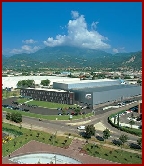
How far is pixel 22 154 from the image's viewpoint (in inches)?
596

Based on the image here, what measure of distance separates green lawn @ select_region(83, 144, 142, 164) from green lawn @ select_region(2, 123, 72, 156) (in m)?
1.81

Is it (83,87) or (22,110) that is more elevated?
(83,87)

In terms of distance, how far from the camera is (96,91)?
99.6 feet

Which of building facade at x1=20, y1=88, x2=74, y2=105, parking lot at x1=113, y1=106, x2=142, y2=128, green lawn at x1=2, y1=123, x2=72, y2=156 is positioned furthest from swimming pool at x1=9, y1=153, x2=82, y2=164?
building facade at x1=20, y1=88, x2=74, y2=105

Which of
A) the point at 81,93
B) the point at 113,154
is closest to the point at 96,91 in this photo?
the point at 81,93

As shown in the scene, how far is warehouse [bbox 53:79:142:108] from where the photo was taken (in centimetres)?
2959

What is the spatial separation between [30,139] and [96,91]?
14199 millimetres

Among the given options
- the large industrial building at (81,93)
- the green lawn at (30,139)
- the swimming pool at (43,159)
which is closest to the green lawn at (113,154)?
the swimming pool at (43,159)

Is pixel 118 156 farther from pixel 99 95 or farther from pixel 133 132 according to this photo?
pixel 99 95

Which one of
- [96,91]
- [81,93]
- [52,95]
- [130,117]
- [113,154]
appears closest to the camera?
[113,154]

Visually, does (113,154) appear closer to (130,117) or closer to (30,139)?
(30,139)

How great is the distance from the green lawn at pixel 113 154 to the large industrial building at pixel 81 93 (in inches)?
519

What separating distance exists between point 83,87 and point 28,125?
15.4 metres

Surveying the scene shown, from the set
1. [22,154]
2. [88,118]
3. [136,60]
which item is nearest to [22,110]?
[88,118]
